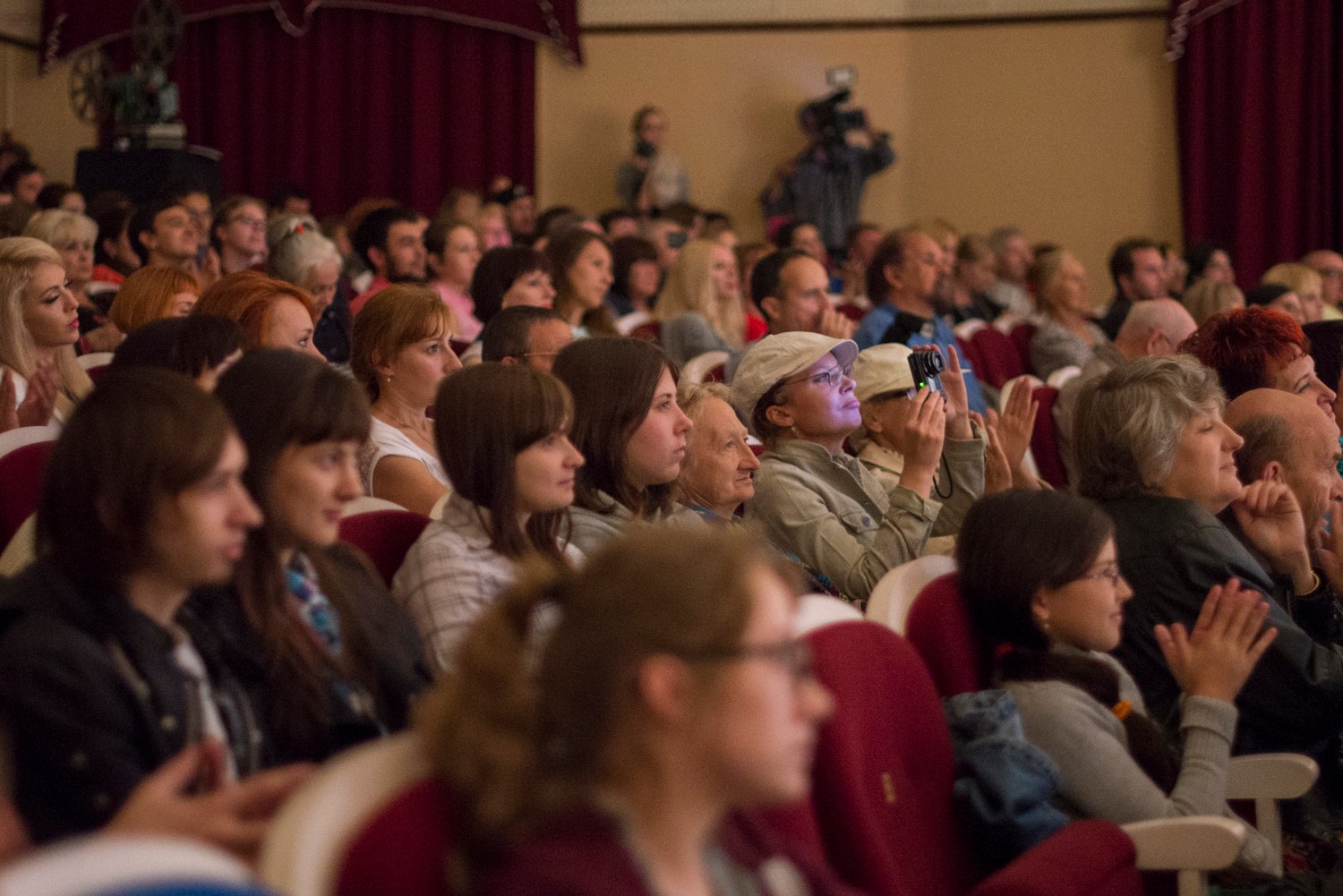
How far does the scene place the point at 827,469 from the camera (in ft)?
10.1

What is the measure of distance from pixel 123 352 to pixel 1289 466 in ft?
7.03

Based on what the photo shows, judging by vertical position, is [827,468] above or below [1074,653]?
above

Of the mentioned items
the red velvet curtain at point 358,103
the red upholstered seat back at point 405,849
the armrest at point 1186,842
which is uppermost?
the red velvet curtain at point 358,103

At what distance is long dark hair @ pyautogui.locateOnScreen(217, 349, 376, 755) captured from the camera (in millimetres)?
1646

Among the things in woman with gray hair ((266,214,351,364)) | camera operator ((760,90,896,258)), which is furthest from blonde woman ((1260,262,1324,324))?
woman with gray hair ((266,214,351,364))

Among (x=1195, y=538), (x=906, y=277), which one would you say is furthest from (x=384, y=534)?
(x=906, y=277)

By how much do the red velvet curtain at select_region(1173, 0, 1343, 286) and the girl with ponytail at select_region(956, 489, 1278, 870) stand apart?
7.41m

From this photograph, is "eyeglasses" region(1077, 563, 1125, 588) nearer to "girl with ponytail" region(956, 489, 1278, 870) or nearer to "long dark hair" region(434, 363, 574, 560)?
"girl with ponytail" region(956, 489, 1278, 870)

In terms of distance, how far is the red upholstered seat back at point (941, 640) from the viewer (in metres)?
2.15

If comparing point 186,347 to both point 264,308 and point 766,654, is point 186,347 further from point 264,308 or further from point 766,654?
point 766,654

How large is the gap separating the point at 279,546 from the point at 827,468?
1540 mm

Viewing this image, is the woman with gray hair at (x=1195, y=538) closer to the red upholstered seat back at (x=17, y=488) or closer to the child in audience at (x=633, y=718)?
the child in audience at (x=633, y=718)

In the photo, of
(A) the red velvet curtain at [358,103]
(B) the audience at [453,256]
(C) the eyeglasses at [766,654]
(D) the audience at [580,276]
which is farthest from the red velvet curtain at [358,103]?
(C) the eyeglasses at [766,654]

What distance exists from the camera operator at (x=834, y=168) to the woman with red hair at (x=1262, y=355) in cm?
578
